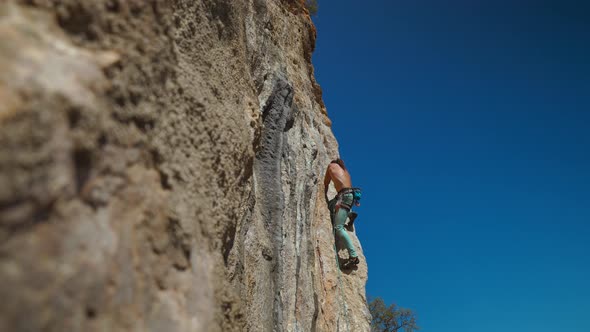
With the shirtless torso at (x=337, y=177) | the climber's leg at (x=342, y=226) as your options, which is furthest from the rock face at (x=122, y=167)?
the shirtless torso at (x=337, y=177)

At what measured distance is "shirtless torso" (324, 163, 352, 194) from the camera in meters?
8.43

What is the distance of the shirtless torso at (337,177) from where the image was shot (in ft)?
27.7

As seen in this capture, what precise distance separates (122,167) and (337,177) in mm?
6930

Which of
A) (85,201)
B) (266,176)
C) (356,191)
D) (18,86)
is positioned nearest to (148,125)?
(85,201)

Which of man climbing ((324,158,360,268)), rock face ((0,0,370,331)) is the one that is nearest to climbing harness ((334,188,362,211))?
man climbing ((324,158,360,268))

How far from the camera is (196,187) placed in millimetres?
2484

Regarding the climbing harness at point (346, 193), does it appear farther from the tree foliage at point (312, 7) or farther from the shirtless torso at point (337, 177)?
the tree foliage at point (312, 7)

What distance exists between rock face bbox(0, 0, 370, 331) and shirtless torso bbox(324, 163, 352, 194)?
478cm

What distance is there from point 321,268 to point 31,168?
620 cm

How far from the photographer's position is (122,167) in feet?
5.90

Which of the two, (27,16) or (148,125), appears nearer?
(27,16)

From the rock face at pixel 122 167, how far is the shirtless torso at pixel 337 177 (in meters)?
4.78

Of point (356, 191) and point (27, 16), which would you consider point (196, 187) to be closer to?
point (27, 16)

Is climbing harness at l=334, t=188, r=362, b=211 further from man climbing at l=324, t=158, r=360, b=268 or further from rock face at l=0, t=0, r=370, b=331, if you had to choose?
rock face at l=0, t=0, r=370, b=331
